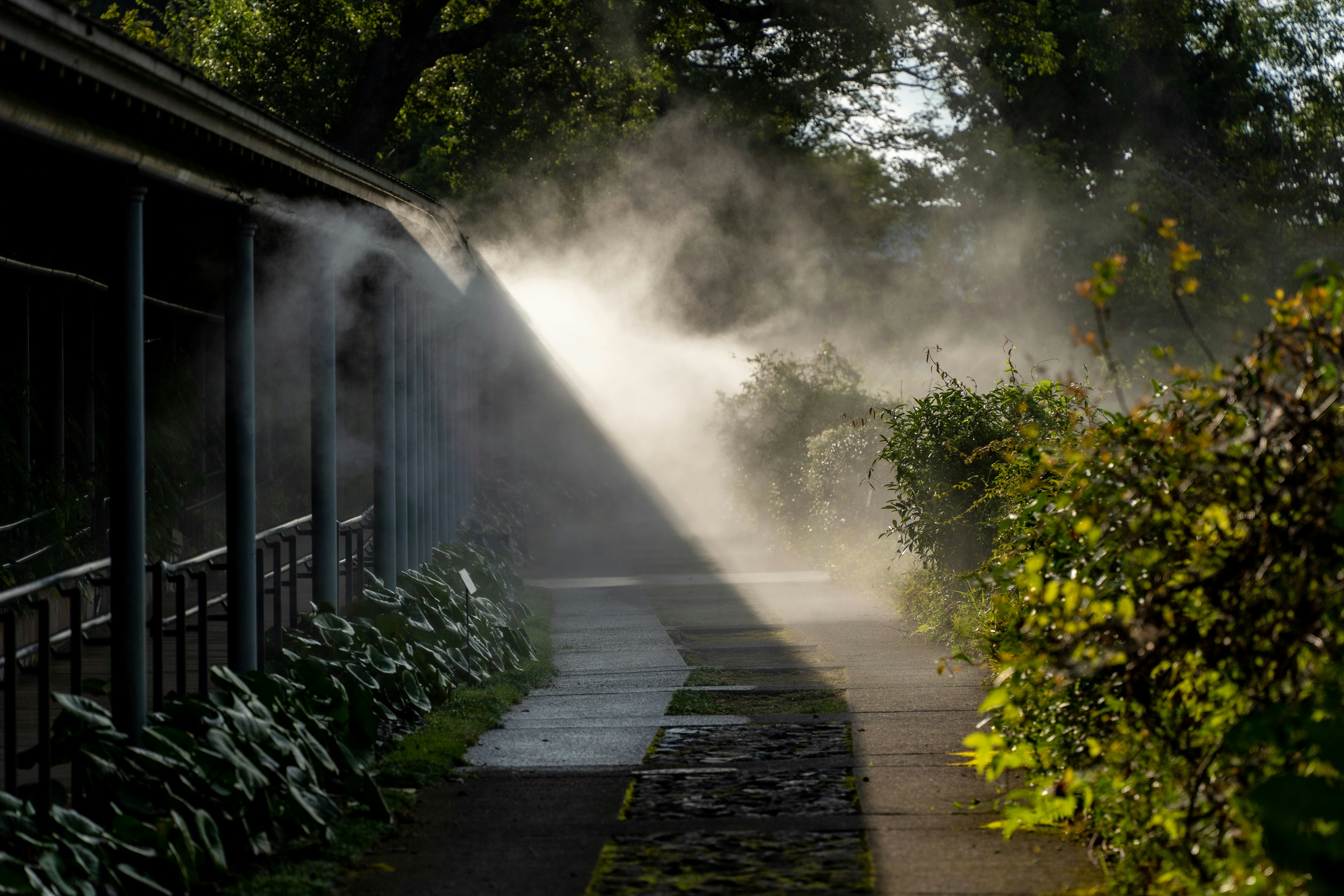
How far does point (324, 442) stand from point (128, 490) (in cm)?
310

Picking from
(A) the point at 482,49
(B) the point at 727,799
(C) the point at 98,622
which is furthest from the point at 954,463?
(A) the point at 482,49

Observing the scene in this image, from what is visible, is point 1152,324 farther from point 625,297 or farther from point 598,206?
point 598,206

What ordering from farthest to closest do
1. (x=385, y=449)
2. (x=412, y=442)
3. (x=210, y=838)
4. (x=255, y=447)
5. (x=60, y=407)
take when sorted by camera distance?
(x=412, y=442), (x=385, y=449), (x=60, y=407), (x=255, y=447), (x=210, y=838)

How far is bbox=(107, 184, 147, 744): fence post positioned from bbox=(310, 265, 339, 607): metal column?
2916mm

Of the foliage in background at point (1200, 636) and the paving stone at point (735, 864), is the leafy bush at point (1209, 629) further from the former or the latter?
the paving stone at point (735, 864)

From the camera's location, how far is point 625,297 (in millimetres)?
31562

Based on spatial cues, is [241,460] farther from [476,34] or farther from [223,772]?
[476,34]

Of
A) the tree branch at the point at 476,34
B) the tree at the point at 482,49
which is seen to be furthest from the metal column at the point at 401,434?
the tree branch at the point at 476,34

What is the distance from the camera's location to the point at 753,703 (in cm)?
847

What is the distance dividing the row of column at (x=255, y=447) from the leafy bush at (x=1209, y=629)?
310 cm

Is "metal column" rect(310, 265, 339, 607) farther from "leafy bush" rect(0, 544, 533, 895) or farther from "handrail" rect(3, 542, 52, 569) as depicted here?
"handrail" rect(3, 542, 52, 569)

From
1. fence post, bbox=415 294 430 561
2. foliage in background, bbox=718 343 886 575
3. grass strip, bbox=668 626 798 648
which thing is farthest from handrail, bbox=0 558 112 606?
foliage in background, bbox=718 343 886 575

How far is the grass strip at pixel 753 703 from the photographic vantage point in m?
8.10

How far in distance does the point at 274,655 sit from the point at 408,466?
465cm
